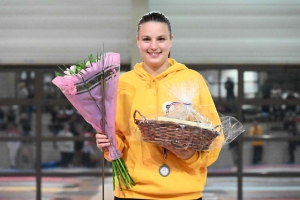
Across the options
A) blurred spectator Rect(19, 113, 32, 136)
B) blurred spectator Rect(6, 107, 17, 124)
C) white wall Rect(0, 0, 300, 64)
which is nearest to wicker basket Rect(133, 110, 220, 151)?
white wall Rect(0, 0, 300, 64)

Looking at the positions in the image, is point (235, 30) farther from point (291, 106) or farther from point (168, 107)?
point (168, 107)

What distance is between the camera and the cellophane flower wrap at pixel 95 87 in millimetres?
1672

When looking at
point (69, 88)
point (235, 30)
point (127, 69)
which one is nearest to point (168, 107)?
point (69, 88)

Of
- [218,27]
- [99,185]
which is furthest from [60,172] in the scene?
[218,27]

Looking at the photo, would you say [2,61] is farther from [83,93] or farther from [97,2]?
[83,93]

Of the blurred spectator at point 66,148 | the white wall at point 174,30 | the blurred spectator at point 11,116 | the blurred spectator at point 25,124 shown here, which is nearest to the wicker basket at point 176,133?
the white wall at point 174,30

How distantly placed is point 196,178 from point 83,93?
541 millimetres

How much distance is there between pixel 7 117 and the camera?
4.73m

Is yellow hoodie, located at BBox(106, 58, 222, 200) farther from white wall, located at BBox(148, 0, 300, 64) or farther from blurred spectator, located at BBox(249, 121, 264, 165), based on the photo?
blurred spectator, located at BBox(249, 121, 264, 165)

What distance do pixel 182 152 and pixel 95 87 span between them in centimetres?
39

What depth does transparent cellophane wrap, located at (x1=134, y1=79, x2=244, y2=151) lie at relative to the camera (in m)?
1.58

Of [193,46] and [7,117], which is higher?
[193,46]

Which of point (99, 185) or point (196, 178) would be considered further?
point (99, 185)

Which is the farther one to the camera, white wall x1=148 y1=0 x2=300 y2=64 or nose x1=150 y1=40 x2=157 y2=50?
white wall x1=148 y1=0 x2=300 y2=64
